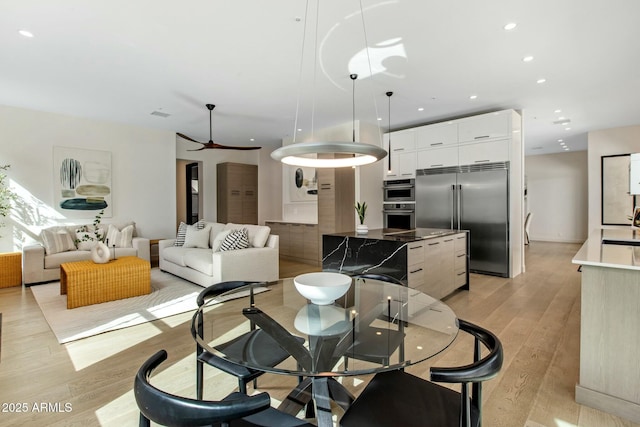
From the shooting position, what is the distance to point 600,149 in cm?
664

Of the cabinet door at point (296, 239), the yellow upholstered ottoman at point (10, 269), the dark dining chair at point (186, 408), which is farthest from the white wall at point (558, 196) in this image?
the yellow upholstered ottoman at point (10, 269)

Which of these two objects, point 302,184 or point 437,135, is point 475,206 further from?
point 302,184

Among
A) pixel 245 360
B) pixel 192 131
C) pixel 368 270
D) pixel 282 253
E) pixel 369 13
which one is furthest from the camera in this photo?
pixel 282 253

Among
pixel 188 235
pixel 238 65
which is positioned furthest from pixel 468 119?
pixel 188 235

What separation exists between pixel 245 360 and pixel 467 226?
4.86 m

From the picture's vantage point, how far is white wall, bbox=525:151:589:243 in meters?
8.96

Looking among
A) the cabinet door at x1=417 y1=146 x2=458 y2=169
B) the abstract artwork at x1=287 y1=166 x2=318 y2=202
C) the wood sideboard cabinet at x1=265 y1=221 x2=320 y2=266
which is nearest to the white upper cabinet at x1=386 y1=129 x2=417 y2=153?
the cabinet door at x1=417 y1=146 x2=458 y2=169

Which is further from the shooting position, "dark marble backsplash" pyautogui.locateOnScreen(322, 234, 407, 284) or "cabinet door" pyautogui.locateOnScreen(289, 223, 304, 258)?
"cabinet door" pyautogui.locateOnScreen(289, 223, 304, 258)

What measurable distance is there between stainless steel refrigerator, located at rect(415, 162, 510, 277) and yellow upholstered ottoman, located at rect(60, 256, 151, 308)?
4.51 m

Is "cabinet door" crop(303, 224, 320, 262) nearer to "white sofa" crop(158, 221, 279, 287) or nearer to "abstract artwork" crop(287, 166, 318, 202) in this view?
"abstract artwork" crop(287, 166, 318, 202)

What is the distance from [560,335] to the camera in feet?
9.23

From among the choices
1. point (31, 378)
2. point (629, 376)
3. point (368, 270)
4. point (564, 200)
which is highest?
point (564, 200)

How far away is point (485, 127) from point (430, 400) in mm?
4898

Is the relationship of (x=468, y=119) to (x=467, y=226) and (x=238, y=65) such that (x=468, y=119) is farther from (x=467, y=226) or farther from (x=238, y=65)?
(x=238, y=65)
